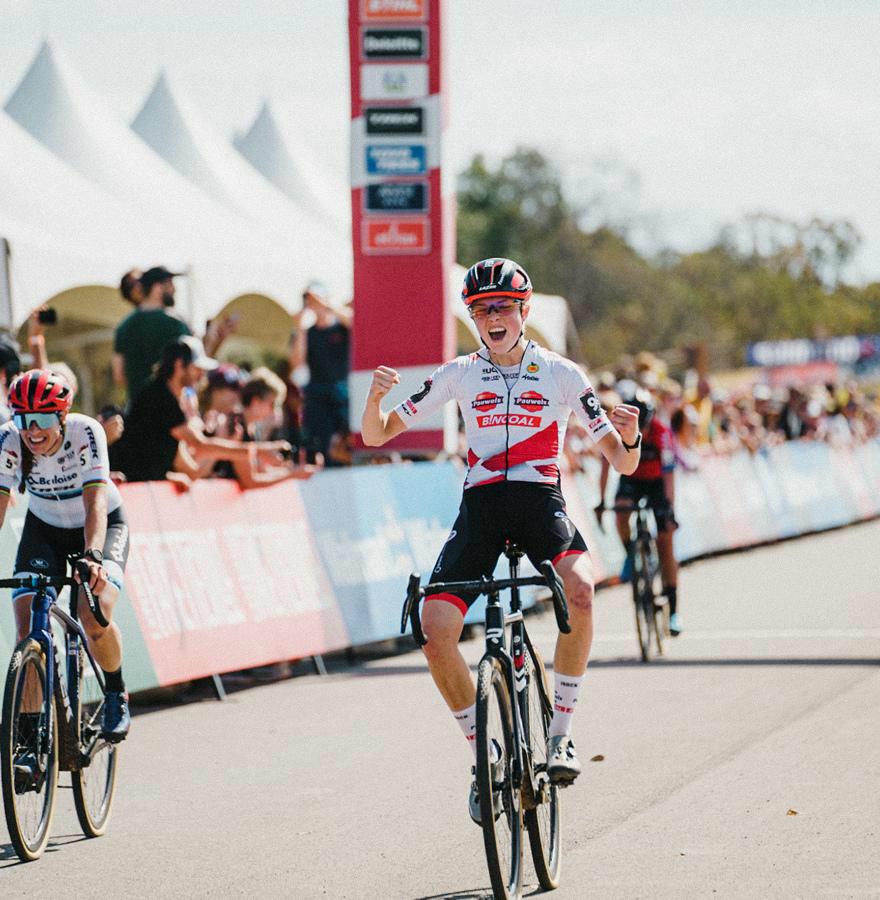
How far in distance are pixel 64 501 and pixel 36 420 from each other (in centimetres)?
45

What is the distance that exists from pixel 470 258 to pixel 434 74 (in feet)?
263

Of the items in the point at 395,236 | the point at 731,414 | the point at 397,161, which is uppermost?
the point at 397,161

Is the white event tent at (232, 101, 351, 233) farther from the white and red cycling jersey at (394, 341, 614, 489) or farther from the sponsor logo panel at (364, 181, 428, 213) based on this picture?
the white and red cycling jersey at (394, 341, 614, 489)

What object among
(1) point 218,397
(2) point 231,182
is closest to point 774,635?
(1) point 218,397

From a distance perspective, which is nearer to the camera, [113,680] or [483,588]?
[483,588]

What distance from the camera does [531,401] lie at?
6004mm

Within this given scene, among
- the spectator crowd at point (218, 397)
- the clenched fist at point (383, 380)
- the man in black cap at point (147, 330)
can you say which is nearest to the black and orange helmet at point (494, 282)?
the clenched fist at point (383, 380)

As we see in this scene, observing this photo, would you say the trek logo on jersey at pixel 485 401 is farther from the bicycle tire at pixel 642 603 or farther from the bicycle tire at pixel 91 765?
the bicycle tire at pixel 642 603

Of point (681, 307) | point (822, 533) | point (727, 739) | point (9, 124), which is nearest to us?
point (727, 739)

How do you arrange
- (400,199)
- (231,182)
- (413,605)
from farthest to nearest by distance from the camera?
(231,182) → (400,199) → (413,605)

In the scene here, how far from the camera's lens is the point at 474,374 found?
608 centimetres

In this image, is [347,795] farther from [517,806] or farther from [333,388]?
[333,388]

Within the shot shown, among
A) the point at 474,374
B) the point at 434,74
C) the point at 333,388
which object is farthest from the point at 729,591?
the point at 474,374

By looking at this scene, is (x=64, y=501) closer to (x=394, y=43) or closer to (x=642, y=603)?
(x=642, y=603)
